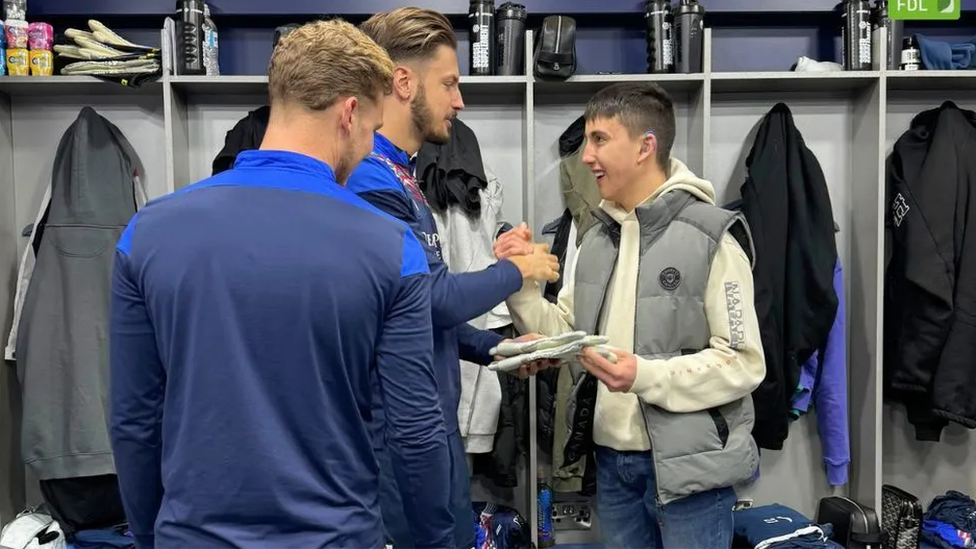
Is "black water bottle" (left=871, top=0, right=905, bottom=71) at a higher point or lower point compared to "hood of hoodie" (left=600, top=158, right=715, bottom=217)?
higher

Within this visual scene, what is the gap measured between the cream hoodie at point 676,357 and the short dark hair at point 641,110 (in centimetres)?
8

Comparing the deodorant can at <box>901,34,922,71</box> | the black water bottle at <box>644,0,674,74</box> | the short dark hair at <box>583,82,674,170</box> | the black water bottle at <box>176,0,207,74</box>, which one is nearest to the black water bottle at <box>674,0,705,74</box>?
the black water bottle at <box>644,0,674,74</box>

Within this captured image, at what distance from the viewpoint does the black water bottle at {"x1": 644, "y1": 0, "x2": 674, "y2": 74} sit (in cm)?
344

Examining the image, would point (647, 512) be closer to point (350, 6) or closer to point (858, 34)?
point (858, 34)

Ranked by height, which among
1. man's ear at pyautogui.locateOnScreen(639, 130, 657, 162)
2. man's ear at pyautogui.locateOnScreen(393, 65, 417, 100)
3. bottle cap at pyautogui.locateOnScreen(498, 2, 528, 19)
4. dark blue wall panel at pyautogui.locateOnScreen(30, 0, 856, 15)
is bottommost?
man's ear at pyautogui.locateOnScreen(639, 130, 657, 162)

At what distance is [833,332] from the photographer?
A: 11.3 ft

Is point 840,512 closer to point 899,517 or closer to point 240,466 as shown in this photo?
point 899,517

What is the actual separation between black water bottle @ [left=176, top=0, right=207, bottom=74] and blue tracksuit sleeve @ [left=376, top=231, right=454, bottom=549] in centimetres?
237

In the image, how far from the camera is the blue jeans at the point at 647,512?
2.05 metres

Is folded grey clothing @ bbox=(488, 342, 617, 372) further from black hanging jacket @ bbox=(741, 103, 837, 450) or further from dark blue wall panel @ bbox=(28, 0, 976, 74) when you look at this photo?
dark blue wall panel @ bbox=(28, 0, 976, 74)

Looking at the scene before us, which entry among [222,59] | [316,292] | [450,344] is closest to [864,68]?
[450,344]

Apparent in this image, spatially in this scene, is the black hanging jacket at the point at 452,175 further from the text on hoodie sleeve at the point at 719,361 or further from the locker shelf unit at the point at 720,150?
the text on hoodie sleeve at the point at 719,361

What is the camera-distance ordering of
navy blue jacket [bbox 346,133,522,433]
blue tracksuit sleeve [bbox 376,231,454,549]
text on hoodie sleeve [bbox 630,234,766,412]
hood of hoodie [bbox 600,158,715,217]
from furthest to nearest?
1. hood of hoodie [bbox 600,158,715,217]
2. text on hoodie sleeve [bbox 630,234,766,412]
3. navy blue jacket [bbox 346,133,522,433]
4. blue tracksuit sleeve [bbox 376,231,454,549]

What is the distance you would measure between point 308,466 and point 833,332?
2.75m
